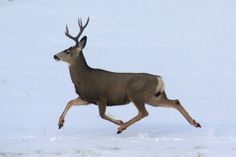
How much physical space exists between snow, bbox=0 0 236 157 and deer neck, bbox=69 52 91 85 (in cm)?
67

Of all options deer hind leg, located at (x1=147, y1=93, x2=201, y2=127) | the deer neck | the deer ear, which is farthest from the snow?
the deer ear

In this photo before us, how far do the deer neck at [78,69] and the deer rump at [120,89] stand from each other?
240 millimetres

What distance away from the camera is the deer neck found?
31.9 feet

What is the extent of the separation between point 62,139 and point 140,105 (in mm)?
1224

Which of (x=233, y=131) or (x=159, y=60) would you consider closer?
(x=233, y=131)

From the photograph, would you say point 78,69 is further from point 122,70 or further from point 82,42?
point 122,70

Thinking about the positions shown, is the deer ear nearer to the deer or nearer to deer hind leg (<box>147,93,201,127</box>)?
the deer

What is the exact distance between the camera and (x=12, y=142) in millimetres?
8430

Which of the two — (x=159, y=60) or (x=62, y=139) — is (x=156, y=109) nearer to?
(x=62, y=139)

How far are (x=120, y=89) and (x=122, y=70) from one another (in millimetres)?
7187

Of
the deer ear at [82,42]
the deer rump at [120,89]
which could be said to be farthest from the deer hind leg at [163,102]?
the deer ear at [82,42]

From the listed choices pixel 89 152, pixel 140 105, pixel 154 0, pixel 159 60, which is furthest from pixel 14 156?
pixel 154 0

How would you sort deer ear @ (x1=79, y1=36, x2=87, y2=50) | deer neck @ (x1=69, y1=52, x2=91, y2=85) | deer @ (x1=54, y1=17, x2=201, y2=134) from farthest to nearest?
deer ear @ (x1=79, y1=36, x2=87, y2=50)
deer neck @ (x1=69, y1=52, x2=91, y2=85)
deer @ (x1=54, y1=17, x2=201, y2=134)

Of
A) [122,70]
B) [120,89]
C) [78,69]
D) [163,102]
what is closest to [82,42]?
[78,69]
